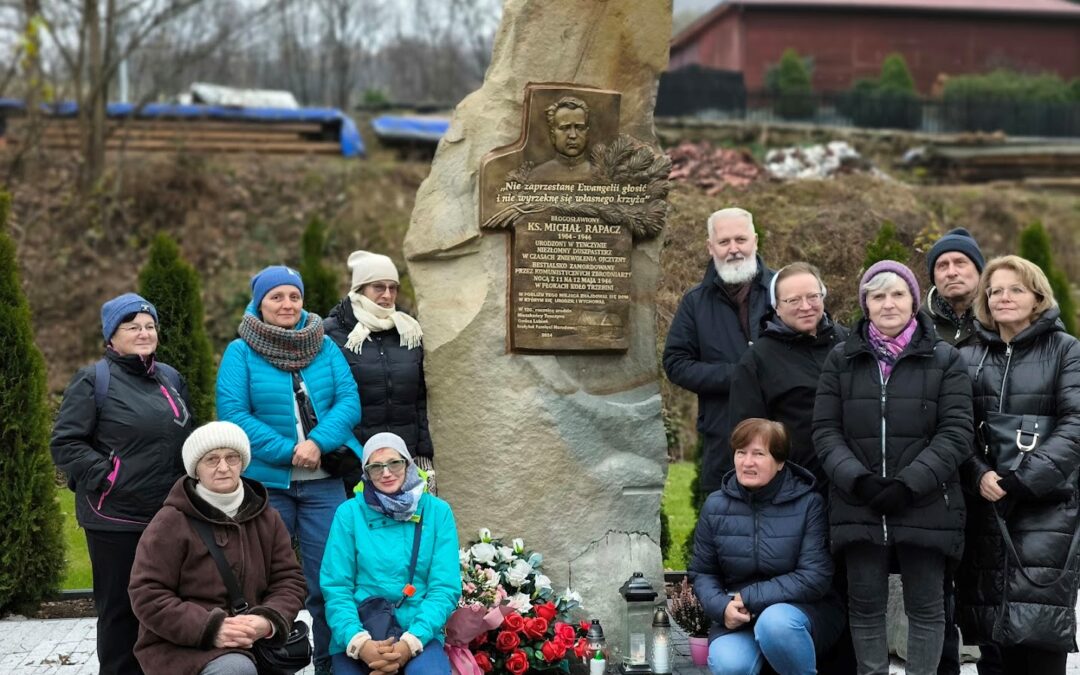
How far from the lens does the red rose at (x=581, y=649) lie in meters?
5.48

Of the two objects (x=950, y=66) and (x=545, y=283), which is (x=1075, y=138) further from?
(x=545, y=283)

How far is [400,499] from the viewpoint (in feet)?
16.0

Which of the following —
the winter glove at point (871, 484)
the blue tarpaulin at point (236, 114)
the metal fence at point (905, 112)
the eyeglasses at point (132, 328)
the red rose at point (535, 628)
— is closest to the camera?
the winter glove at point (871, 484)

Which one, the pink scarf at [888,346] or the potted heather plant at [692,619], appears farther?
→ the potted heather plant at [692,619]

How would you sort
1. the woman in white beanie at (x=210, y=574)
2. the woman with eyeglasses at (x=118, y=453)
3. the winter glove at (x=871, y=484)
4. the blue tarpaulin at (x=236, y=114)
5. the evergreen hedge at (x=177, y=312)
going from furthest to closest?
1. the blue tarpaulin at (x=236, y=114)
2. the evergreen hedge at (x=177, y=312)
3. the woman with eyeglasses at (x=118, y=453)
4. the winter glove at (x=871, y=484)
5. the woman in white beanie at (x=210, y=574)

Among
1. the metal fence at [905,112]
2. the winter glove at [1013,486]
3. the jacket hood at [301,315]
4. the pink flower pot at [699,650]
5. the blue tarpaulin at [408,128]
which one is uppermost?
the metal fence at [905,112]

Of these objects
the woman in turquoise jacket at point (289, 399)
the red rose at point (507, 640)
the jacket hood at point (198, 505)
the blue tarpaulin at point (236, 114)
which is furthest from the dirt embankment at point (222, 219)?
the jacket hood at point (198, 505)

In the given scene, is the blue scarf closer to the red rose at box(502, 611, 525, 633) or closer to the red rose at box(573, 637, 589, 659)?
the red rose at box(502, 611, 525, 633)

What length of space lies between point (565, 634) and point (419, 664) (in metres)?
0.86

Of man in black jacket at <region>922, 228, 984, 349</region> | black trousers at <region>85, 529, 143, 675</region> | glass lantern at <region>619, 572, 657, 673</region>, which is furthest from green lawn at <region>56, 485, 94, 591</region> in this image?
man in black jacket at <region>922, 228, 984, 349</region>

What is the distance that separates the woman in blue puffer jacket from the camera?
500 centimetres

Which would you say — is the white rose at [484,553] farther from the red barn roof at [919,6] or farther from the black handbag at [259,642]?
the red barn roof at [919,6]

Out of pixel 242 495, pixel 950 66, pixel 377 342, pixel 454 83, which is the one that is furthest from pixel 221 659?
pixel 454 83

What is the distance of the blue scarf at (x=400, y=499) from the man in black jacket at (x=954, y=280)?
7.94 ft
